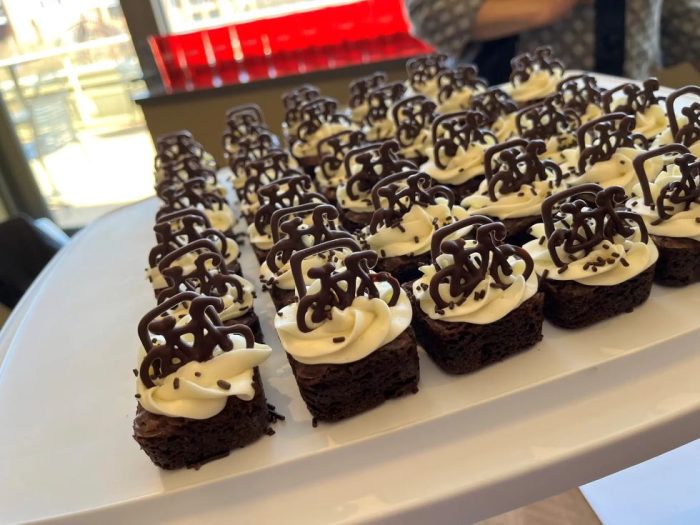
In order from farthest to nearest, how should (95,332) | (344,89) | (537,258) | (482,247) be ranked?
(344,89)
(95,332)
(537,258)
(482,247)

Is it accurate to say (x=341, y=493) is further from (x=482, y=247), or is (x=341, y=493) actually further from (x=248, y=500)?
(x=482, y=247)

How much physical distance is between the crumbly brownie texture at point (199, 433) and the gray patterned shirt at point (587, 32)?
8.00 ft

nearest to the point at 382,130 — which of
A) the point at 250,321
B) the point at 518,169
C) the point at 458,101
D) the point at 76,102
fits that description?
the point at 458,101

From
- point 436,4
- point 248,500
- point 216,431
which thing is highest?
point 436,4

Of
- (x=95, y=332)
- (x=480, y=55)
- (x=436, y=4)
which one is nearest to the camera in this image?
(x=95, y=332)

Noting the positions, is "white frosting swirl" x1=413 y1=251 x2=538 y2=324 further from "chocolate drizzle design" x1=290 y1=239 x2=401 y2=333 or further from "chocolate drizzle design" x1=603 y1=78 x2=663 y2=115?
"chocolate drizzle design" x1=603 y1=78 x2=663 y2=115

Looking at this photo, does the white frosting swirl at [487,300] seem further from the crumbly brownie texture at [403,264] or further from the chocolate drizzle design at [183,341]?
the chocolate drizzle design at [183,341]

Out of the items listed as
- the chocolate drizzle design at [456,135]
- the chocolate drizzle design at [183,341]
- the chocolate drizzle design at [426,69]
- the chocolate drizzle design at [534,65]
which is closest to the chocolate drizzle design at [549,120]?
the chocolate drizzle design at [456,135]

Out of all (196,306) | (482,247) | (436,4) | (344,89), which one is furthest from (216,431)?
(344,89)

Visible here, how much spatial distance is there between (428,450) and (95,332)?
1329 millimetres

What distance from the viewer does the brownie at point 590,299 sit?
1529 mm

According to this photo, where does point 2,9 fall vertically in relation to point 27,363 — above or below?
above

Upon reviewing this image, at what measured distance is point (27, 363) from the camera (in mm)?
1963

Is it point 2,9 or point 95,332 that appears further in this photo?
point 2,9
